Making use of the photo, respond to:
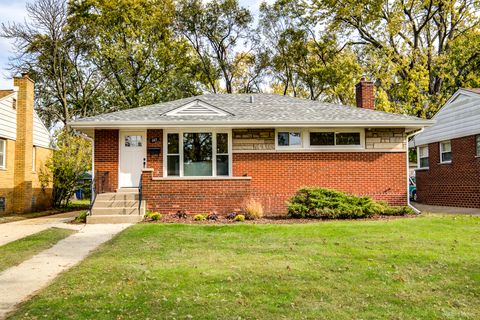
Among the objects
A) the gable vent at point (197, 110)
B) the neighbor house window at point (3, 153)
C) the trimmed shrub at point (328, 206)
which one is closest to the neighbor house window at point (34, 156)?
the neighbor house window at point (3, 153)

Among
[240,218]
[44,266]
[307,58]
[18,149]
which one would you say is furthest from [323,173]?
[307,58]

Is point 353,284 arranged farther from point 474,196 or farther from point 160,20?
point 160,20

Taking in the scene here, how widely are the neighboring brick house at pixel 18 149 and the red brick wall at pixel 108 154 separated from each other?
5695 mm

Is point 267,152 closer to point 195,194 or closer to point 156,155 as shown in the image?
point 195,194

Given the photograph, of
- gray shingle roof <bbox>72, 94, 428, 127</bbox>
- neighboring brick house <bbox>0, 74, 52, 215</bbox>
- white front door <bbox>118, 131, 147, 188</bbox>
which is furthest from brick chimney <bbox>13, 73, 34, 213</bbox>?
white front door <bbox>118, 131, 147, 188</bbox>

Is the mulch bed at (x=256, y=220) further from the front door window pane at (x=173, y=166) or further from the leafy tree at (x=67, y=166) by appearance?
the leafy tree at (x=67, y=166)

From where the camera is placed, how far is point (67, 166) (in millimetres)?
20656

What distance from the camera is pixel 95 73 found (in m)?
29.9

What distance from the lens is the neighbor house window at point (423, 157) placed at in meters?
20.5

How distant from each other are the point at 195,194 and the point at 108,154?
3538mm

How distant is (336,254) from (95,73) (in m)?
27.1

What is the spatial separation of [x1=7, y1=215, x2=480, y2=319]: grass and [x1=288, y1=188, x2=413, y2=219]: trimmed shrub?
2.94 meters

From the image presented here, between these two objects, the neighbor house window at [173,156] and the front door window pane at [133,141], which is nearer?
the neighbor house window at [173,156]

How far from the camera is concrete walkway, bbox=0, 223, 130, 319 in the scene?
523 centimetres
